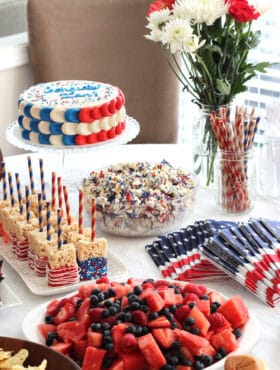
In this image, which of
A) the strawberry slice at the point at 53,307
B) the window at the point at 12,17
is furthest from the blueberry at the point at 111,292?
the window at the point at 12,17

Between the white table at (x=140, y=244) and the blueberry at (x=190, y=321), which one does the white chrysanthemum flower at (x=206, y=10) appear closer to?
the white table at (x=140, y=244)

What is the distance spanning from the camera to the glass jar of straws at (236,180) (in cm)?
206

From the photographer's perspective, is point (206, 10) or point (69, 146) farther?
point (69, 146)

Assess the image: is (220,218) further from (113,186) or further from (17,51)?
(17,51)

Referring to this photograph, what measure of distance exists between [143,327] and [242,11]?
3.13ft

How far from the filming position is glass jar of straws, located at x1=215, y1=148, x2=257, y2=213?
2.06 metres

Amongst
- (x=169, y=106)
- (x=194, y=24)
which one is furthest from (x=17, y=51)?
(x=194, y=24)

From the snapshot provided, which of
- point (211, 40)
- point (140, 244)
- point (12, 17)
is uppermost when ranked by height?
point (211, 40)

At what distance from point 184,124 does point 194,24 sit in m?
2.19

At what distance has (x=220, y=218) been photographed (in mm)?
2088

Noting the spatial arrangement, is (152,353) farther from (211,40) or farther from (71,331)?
(211,40)

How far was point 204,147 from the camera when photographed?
221cm

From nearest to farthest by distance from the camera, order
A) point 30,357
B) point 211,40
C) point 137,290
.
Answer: point 30,357
point 137,290
point 211,40

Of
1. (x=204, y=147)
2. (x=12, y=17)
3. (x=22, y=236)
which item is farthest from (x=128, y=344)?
(x=12, y=17)
